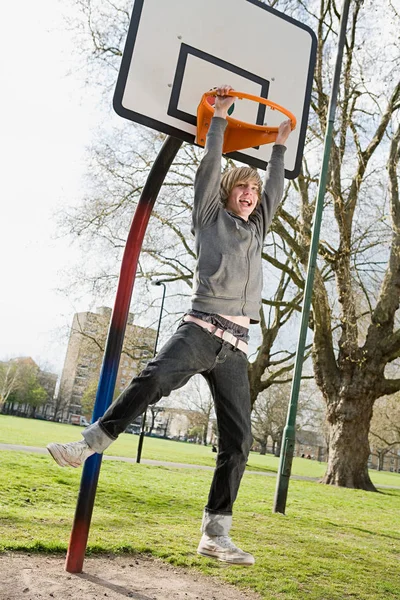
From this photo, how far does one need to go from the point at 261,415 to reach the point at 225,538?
5101 centimetres

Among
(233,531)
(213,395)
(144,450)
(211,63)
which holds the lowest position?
(144,450)

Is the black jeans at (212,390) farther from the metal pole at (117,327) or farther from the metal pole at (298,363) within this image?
the metal pole at (298,363)

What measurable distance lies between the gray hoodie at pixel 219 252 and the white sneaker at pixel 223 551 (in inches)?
49.9

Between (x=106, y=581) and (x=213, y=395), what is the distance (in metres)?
2.18

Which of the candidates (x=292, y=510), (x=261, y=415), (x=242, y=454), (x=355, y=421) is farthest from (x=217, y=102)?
(x=261, y=415)

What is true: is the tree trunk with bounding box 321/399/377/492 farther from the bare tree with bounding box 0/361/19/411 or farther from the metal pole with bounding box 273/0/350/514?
the bare tree with bounding box 0/361/19/411

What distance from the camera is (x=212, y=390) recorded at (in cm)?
338

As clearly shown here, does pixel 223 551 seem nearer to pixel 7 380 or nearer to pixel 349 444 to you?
pixel 349 444

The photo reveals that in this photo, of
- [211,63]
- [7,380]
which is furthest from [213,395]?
[7,380]

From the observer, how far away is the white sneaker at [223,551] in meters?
3.15

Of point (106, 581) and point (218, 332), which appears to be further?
point (106, 581)

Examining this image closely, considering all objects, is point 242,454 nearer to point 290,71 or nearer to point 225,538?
point 225,538

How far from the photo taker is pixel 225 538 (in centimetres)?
335

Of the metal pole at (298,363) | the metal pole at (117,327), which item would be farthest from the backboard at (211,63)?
the metal pole at (298,363)
